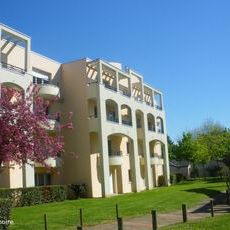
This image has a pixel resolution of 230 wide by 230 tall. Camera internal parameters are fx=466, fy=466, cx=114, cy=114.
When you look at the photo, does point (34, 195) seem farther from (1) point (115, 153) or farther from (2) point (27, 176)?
(1) point (115, 153)

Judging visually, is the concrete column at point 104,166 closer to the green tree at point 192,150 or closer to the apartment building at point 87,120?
the apartment building at point 87,120

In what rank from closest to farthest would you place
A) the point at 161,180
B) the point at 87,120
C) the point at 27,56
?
the point at 27,56 < the point at 87,120 < the point at 161,180

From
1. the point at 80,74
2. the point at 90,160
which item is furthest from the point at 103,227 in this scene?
the point at 80,74

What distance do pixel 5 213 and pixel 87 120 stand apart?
2196 centimetres

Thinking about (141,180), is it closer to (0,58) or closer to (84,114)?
(84,114)

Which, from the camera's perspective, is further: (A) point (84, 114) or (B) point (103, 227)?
(A) point (84, 114)

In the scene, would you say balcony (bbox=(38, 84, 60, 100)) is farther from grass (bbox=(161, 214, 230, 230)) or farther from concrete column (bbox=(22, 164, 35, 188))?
grass (bbox=(161, 214, 230, 230))

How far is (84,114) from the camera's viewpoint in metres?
39.5

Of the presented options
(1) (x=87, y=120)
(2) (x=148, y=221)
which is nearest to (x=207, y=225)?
(2) (x=148, y=221)

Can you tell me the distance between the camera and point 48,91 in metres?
36.6

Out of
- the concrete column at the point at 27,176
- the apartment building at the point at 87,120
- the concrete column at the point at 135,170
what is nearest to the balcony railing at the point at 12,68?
the apartment building at the point at 87,120

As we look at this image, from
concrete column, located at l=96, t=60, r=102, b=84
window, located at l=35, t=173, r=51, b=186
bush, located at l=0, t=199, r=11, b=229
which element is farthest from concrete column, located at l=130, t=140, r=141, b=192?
bush, located at l=0, t=199, r=11, b=229

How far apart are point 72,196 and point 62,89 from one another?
9.58m

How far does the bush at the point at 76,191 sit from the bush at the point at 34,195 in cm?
152
